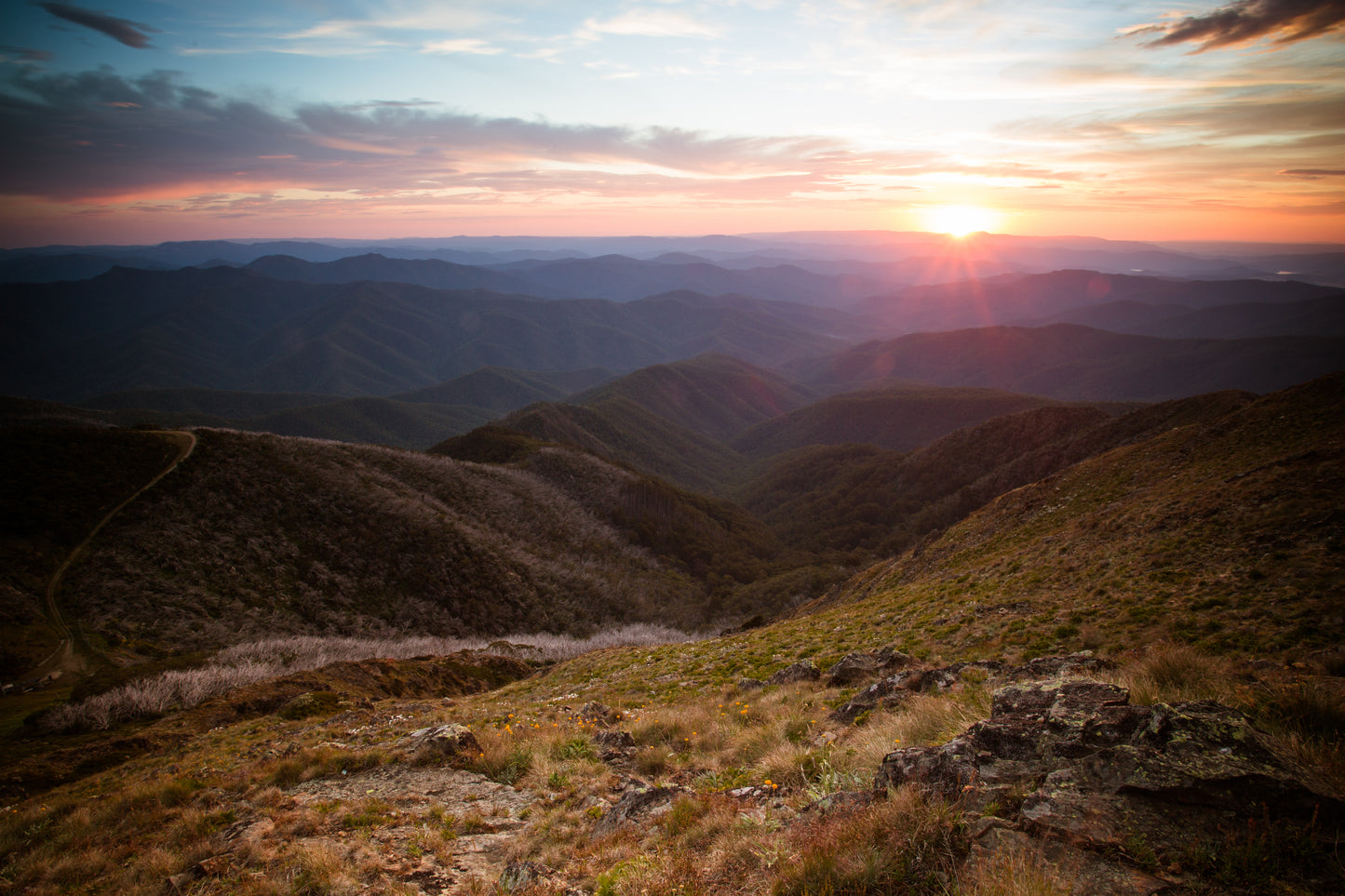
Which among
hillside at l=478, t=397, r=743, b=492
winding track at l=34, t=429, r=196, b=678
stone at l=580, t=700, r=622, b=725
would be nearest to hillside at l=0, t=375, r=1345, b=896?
stone at l=580, t=700, r=622, b=725

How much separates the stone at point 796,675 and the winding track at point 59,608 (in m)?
34.3

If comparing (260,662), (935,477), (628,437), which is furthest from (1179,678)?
(628,437)

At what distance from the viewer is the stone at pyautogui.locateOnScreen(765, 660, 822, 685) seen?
46.0 feet

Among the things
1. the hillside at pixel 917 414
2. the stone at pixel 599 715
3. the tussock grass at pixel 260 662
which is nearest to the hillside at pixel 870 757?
the stone at pixel 599 715

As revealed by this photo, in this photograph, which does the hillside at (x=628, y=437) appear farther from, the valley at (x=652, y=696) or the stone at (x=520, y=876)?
the stone at (x=520, y=876)

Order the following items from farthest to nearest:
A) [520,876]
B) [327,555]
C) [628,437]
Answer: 1. [628,437]
2. [327,555]
3. [520,876]

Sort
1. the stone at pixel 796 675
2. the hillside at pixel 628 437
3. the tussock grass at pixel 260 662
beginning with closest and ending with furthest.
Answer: the stone at pixel 796 675 < the tussock grass at pixel 260 662 < the hillside at pixel 628 437

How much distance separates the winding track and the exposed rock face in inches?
1518

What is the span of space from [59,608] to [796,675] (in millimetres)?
41737

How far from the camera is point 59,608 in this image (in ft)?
99.0

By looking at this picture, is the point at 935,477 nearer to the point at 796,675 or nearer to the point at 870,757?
the point at 796,675

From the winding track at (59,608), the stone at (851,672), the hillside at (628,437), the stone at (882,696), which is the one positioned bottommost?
the hillside at (628,437)

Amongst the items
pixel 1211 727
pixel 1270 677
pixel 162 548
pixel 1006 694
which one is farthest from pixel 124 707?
pixel 1270 677

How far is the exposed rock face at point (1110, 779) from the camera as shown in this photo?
4.27 meters
